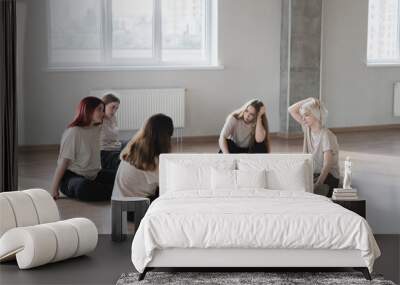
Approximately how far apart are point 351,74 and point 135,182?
10.3 feet

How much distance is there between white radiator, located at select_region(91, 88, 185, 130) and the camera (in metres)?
9.58

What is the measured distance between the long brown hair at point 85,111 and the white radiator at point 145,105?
0.31 ft

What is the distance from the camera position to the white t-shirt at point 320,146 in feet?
29.3

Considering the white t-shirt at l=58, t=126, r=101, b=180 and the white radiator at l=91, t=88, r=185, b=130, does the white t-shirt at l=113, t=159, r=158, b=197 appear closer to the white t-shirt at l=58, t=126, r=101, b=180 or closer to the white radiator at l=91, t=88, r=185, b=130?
the white t-shirt at l=58, t=126, r=101, b=180

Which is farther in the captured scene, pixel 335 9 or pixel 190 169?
pixel 335 9

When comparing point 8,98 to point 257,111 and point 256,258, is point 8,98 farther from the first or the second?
point 256,258

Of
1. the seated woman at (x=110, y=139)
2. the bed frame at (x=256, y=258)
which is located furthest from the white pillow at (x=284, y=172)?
the seated woman at (x=110, y=139)

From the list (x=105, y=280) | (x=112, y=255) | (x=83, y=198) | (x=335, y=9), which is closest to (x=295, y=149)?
(x=335, y=9)

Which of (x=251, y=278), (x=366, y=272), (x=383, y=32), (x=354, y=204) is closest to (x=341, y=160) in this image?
(x=383, y=32)

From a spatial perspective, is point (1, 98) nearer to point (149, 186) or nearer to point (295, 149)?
point (149, 186)

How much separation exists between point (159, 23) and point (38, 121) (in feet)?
5.81

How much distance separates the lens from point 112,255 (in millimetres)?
6984

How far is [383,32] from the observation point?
10.1 m

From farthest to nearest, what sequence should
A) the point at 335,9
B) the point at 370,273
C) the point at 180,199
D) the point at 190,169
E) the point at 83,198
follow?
the point at 335,9, the point at 83,198, the point at 190,169, the point at 180,199, the point at 370,273
